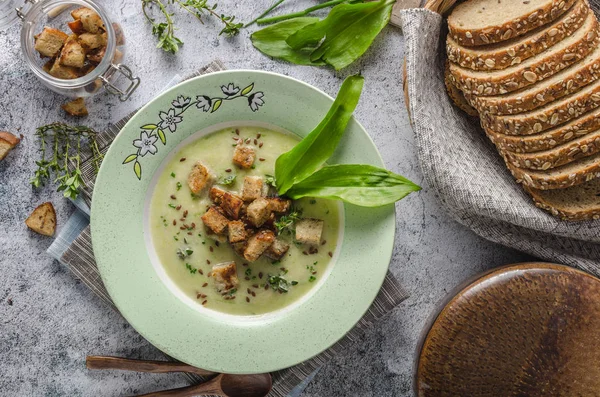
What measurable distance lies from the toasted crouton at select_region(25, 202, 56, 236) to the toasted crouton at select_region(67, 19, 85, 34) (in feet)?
2.45

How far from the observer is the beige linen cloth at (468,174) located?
7.07ft

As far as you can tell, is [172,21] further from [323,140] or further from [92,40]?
[323,140]

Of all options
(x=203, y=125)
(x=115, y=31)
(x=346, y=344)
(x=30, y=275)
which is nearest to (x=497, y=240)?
(x=346, y=344)

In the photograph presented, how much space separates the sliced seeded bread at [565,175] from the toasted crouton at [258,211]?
0.97 m

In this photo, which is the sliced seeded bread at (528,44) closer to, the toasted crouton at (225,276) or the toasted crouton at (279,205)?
the toasted crouton at (279,205)

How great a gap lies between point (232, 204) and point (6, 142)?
1.08 metres

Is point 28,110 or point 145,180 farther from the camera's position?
point 28,110

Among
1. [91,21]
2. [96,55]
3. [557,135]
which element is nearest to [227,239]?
[96,55]

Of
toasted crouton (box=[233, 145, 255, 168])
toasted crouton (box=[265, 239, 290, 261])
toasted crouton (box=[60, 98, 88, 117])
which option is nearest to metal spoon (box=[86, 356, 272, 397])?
toasted crouton (box=[265, 239, 290, 261])

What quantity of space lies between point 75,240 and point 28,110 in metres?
0.63

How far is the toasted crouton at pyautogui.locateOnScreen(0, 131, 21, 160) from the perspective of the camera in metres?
2.42

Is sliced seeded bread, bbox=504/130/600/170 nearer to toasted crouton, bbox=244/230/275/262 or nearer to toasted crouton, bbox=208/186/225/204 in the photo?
toasted crouton, bbox=244/230/275/262

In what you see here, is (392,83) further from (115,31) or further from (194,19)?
(115,31)

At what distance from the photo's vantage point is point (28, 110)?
2.48 meters
